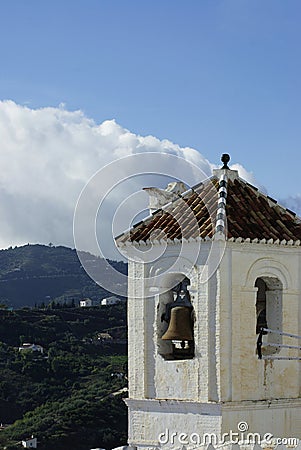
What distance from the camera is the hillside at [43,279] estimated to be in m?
76.4

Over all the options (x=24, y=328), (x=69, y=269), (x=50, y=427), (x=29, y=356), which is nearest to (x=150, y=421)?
(x=50, y=427)

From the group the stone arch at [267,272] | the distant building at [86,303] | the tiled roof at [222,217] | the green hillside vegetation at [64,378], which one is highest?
the tiled roof at [222,217]

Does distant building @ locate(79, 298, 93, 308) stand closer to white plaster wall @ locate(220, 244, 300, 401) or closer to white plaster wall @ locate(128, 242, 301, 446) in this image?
white plaster wall @ locate(128, 242, 301, 446)

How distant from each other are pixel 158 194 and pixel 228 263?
6.46 ft

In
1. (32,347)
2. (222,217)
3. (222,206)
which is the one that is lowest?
(32,347)

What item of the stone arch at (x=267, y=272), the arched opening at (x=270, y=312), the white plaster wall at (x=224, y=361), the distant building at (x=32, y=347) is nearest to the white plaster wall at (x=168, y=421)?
the white plaster wall at (x=224, y=361)

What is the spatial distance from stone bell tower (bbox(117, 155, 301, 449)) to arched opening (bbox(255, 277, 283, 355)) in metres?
0.02

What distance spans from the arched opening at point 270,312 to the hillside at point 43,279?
2113 inches

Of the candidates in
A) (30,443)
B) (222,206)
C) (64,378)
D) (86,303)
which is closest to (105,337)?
(64,378)

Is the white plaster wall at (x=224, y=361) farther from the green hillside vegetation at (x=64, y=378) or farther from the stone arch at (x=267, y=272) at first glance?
the green hillside vegetation at (x=64, y=378)

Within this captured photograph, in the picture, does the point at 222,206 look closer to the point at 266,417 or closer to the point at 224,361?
the point at 224,361

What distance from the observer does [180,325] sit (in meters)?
15.4

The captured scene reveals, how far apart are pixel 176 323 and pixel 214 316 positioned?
0.67m

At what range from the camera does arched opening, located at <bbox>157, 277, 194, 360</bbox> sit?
50.7ft
